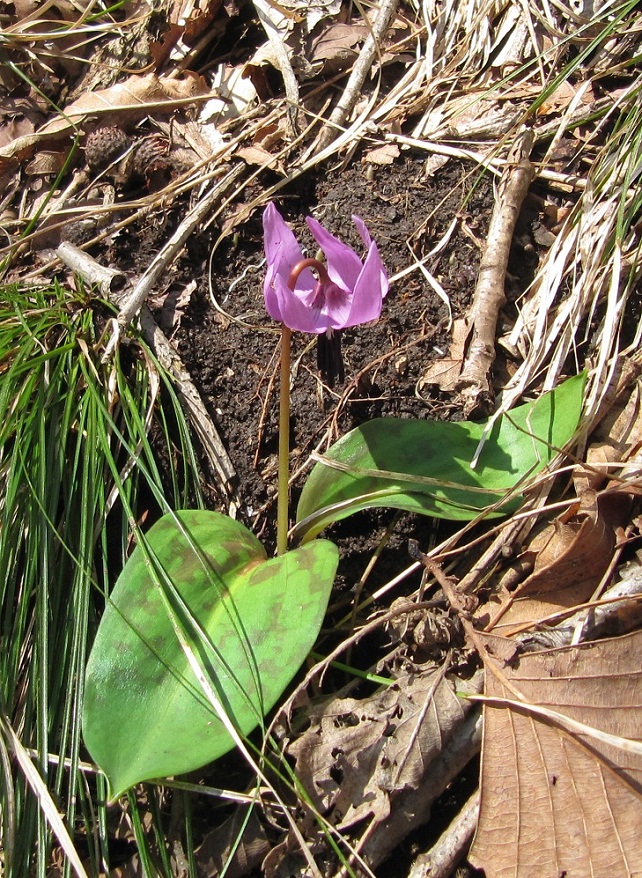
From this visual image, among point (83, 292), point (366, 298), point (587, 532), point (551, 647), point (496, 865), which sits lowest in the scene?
point (496, 865)

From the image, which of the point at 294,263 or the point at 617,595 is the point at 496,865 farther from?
the point at 294,263

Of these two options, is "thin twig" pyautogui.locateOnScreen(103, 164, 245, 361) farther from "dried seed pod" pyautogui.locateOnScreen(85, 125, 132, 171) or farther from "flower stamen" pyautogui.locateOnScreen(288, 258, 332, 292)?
"flower stamen" pyautogui.locateOnScreen(288, 258, 332, 292)

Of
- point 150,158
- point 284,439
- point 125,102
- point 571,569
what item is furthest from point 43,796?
point 125,102

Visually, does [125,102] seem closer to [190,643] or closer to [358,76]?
[358,76]

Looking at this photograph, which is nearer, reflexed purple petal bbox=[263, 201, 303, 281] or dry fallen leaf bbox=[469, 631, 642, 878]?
dry fallen leaf bbox=[469, 631, 642, 878]

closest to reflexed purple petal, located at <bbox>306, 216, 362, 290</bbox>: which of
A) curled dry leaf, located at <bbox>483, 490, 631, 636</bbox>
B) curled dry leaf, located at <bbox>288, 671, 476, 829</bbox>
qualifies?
curled dry leaf, located at <bbox>483, 490, 631, 636</bbox>

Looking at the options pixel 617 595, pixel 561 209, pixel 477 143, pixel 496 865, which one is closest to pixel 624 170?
pixel 561 209
